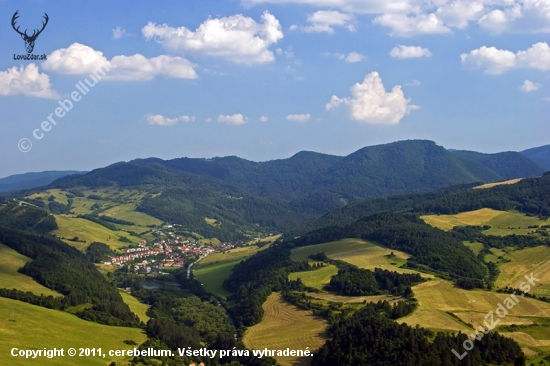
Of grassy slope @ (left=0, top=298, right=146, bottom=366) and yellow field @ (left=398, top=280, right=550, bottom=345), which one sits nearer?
grassy slope @ (left=0, top=298, right=146, bottom=366)

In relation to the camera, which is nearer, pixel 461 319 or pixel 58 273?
pixel 461 319

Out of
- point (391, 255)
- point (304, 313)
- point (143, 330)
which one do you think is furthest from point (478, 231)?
point (143, 330)

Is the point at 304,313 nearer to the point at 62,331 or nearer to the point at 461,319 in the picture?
the point at 461,319

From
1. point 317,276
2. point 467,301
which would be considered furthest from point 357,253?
point 467,301

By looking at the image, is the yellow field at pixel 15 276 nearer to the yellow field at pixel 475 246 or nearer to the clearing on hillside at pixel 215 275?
the clearing on hillside at pixel 215 275

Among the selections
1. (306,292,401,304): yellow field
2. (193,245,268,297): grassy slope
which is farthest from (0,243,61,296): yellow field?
(306,292,401,304): yellow field

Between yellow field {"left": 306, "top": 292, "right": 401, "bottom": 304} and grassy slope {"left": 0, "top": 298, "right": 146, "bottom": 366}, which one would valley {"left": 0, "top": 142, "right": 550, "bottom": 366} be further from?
grassy slope {"left": 0, "top": 298, "right": 146, "bottom": 366}

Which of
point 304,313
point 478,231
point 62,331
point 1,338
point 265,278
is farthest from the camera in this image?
point 478,231

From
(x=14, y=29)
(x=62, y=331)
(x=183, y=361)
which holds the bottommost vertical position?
(x=183, y=361)
